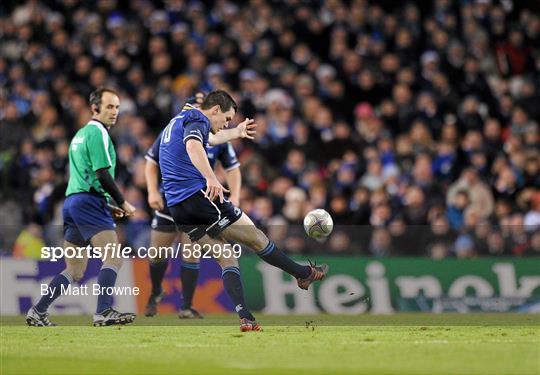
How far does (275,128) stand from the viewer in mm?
20969

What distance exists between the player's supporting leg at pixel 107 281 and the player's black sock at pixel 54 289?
41 centimetres

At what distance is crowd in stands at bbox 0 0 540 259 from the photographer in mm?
18828

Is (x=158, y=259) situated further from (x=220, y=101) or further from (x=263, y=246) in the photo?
(x=220, y=101)

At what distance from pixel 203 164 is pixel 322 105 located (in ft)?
33.0

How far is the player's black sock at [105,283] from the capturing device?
501 inches

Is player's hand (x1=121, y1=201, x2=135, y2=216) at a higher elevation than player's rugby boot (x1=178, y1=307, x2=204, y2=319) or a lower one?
higher

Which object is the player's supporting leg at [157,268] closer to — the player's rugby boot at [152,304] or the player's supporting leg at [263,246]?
the player's rugby boot at [152,304]

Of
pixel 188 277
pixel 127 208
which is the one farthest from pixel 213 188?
pixel 188 277

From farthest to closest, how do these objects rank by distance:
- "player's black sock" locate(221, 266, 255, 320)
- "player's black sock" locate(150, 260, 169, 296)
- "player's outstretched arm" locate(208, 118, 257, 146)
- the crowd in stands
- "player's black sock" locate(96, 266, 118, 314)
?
the crowd in stands < "player's black sock" locate(150, 260, 169, 296) < "player's black sock" locate(96, 266, 118, 314) < "player's outstretched arm" locate(208, 118, 257, 146) < "player's black sock" locate(221, 266, 255, 320)

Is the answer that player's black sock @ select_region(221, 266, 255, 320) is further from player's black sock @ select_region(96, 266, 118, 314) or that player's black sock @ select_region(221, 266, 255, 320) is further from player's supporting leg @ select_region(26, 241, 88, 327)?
player's supporting leg @ select_region(26, 241, 88, 327)

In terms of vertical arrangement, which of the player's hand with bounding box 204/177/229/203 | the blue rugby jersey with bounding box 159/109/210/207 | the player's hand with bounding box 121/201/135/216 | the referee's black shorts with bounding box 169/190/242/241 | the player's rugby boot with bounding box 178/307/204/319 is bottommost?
the player's rugby boot with bounding box 178/307/204/319

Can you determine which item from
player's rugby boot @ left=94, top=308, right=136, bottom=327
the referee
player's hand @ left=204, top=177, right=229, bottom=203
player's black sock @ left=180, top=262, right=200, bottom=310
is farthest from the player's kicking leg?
player's hand @ left=204, top=177, right=229, bottom=203

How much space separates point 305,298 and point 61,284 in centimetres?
512

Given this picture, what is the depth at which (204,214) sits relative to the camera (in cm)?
1236
